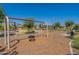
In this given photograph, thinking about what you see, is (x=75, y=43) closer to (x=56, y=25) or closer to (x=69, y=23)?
(x=69, y=23)

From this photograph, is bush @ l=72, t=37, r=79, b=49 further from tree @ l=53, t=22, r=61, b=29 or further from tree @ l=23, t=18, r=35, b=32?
tree @ l=23, t=18, r=35, b=32

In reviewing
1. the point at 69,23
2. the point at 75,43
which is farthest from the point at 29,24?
the point at 75,43

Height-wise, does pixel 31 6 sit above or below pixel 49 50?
above

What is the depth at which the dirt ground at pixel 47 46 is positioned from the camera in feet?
22.8

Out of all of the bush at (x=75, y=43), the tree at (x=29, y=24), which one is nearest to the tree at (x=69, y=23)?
the bush at (x=75, y=43)

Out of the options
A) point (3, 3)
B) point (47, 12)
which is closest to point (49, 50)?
point (47, 12)

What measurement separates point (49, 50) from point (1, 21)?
108 centimetres

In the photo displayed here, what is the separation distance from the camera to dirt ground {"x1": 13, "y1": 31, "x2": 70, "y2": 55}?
6938 mm

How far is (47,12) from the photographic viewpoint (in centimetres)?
691

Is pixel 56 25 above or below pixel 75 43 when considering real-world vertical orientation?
above

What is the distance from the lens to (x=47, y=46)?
6977 millimetres

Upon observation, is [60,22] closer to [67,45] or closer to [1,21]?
[67,45]

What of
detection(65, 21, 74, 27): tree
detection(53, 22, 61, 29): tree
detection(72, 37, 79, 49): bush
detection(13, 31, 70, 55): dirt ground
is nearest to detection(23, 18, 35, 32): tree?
detection(13, 31, 70, 55): dirt ground

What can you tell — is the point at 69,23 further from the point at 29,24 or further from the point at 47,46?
the point at 29,24
